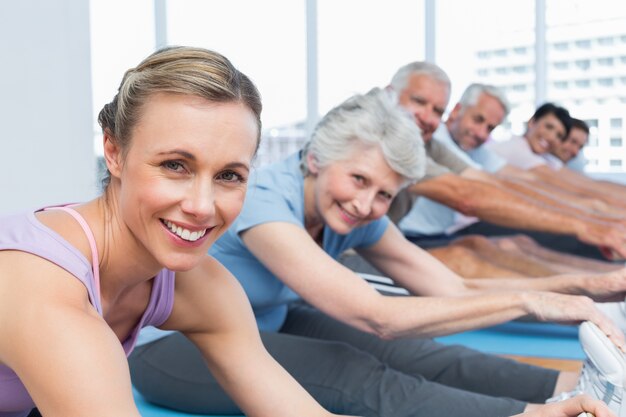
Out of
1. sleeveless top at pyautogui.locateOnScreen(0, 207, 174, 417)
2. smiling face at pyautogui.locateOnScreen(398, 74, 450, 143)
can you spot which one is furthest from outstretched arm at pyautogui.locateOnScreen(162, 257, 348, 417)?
smiling face at pyautogui.locateOnScreen(398, 74, 450, 143)

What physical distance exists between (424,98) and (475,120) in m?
1.10

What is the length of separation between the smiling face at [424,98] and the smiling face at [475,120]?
1010 millimetres

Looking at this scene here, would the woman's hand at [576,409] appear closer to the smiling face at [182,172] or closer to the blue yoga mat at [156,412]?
the smiling face at [182,172]

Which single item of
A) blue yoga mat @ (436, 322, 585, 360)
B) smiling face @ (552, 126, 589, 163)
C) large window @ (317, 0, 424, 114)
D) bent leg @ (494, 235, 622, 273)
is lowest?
blue yoga mat @ (436, 322, 585, 360)

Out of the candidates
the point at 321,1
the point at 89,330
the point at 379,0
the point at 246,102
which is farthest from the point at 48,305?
the point at 379,0

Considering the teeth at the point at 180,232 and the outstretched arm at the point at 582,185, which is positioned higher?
the teeth at the point at 180,232

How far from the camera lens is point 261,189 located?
199cm

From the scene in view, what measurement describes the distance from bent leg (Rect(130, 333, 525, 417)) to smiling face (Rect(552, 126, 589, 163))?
13.5 ft

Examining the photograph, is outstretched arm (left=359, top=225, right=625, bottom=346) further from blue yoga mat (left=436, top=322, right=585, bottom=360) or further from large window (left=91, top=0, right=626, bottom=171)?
large window (left=91, top=0, right=626, bottom=171)

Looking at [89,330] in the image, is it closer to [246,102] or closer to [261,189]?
[246,102]

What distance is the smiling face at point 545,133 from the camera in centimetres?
549

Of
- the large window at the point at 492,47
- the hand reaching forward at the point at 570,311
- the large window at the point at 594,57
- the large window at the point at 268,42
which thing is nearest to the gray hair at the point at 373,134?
the hand reaching forward at the point at 570,311

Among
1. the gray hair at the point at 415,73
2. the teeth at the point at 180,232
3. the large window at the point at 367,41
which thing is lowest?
the teeth at the point at 180,232

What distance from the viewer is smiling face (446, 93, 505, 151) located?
4469mm
